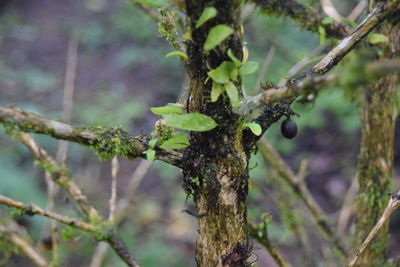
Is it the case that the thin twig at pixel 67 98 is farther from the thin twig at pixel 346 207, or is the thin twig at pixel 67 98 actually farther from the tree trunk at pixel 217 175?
the thin twig at pixel 346 207

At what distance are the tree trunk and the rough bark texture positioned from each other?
645 millimetres

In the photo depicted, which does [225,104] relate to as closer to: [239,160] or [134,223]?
[239,160]

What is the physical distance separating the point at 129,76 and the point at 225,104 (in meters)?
5.81

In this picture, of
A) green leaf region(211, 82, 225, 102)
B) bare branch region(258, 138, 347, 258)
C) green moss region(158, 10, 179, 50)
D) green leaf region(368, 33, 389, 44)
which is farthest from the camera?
bare branch region(258, 138, 347, 258)

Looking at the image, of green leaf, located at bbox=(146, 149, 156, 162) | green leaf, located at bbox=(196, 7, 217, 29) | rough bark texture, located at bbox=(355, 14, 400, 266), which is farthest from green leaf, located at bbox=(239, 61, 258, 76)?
rough bark texture, located at bbox=(355, 14, 400, 266)

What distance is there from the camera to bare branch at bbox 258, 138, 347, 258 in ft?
5.08

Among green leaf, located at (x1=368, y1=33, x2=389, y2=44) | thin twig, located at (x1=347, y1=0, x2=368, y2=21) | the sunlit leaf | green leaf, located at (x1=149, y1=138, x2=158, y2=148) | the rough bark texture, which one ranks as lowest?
the rough bark texture

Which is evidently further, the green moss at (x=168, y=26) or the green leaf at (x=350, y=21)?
the green leaf at (x=350, y=21)

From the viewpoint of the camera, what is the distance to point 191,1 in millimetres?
652

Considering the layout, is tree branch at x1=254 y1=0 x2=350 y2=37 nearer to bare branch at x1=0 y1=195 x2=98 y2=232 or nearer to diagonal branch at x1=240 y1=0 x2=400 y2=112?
diagonal branch at x1=240 y1=0 x2=400 y2=112

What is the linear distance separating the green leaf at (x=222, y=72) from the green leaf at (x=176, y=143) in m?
0.14

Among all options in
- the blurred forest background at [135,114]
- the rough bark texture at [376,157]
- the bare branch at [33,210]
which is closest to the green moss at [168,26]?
the bare branch at [33,210]

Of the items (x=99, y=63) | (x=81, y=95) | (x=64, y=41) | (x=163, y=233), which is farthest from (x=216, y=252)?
(x=64, y=41)

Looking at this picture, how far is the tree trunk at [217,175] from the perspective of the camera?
0.74 metres
